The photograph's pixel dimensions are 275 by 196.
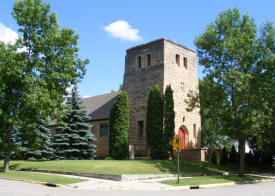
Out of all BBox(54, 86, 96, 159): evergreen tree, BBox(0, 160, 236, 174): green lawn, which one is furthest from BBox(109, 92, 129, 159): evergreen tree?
BBox(0, 160, 236, 174): green lawn

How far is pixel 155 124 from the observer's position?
2394cm

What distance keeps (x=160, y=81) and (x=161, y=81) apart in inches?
5.3

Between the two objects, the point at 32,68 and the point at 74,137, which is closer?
the point at 32,68

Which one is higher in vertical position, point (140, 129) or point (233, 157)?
point (140, 129)

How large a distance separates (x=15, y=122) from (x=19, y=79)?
8.81 ft

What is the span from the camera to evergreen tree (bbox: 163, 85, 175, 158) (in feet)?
77.4

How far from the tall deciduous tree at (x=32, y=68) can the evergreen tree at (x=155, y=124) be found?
7251 millimetres

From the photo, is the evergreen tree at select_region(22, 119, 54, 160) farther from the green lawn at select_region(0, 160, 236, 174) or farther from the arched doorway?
the arched doorway

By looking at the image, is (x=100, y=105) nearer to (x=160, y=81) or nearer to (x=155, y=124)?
(x=160, y=81)

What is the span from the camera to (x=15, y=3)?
18.7 metres

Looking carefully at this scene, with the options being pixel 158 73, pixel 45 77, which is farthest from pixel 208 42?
pixel 45 77

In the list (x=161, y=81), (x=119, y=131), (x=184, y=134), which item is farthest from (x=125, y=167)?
(x=184, y=134)

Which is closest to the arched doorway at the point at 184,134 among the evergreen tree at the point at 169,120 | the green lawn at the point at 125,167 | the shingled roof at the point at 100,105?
the evergreen tree at the point at 169,120

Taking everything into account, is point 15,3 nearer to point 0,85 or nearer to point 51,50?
point 51,50
